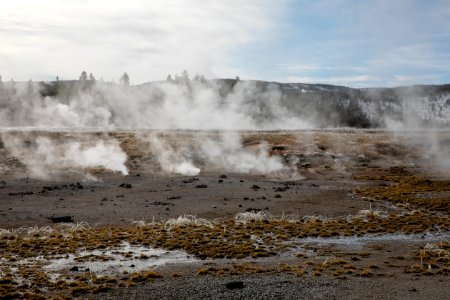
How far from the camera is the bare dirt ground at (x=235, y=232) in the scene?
23031mm

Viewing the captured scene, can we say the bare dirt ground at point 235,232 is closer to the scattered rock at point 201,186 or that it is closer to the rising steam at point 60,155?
the scattered rock at point 201,186

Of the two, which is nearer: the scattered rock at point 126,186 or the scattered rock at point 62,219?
the scattered rock at point 62,219

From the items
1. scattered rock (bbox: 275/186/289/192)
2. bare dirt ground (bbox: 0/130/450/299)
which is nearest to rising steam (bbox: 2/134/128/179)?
bare dirt ground (bbox: 0/130/450/299)

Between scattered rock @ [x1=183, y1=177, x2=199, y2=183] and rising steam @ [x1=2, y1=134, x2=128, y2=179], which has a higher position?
rising steam @ [x1=2, y1=134, x2=128, y2=179]

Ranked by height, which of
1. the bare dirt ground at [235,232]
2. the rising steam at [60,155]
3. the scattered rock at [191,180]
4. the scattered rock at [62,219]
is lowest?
the scattered rock at [62,219]

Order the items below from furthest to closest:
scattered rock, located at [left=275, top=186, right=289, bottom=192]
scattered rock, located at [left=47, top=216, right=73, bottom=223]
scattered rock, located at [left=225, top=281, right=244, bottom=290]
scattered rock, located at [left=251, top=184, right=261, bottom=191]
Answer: scattered rock, located at [left=251, top=184, right=261, bottom=191], scattered rock, located at [left=275, top=186, right=289, bottom=192], scattered rock, located at [left=47, top=216, right=73, bottom=223], scattered rock, located at [left=225, top=281, right=244, bottom=290]

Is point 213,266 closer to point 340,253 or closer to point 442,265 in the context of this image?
point 340,253

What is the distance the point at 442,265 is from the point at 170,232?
1822cm

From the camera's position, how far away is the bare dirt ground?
23.0m

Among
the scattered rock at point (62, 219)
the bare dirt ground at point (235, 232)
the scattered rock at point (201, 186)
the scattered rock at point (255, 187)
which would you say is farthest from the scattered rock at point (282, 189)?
the scattered rock at point (62, 219)

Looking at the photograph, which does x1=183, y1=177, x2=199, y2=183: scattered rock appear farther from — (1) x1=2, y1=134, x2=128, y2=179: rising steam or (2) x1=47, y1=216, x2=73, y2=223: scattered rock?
(2) x1=47, y1=216, x2=73, y2=223: scattered rock

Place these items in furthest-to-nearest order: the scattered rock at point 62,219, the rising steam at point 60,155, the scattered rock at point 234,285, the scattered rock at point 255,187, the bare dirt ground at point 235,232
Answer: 1. the rising steam at point 60,155
2. the scattered rock at point 255,187
3. the scattered rock at point 62,219
4. the bare dirt ground at point 235,232
5. the scattered rock at point 234,285

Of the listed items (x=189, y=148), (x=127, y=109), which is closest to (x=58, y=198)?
(x=189, y=148)

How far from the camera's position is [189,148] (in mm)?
91688
